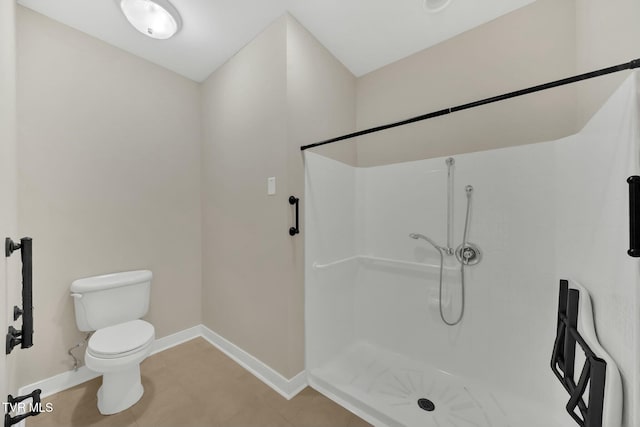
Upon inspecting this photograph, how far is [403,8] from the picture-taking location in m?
1.54

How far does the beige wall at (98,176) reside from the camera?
59.9 inches

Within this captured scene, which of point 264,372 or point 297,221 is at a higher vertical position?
point 297,221

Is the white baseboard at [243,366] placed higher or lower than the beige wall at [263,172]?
lower

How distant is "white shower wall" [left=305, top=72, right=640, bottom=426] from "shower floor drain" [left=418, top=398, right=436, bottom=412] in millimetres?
361

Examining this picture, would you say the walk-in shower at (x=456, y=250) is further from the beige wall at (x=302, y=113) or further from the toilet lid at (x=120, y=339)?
the toilet lid at (x=120, y=339)

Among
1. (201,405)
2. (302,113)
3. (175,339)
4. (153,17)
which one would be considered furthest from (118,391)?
(153,17)

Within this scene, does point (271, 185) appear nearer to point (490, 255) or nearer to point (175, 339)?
point (490, 255)

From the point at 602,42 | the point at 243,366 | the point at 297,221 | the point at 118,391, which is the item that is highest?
the point at 602,42

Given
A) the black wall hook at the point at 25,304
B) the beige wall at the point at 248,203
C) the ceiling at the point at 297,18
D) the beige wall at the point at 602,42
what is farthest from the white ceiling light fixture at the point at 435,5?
A: the black wall hook at the point at 25,304

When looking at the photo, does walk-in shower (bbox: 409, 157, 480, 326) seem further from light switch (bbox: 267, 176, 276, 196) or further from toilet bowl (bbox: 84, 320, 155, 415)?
toilet bowl (bbox: 84, 320, 155, 415)

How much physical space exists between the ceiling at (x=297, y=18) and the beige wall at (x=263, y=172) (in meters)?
0.11

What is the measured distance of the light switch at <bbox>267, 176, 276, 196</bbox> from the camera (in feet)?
5.42

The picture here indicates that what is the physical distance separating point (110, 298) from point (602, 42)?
317 centimetres

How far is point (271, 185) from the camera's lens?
5.47 feet
